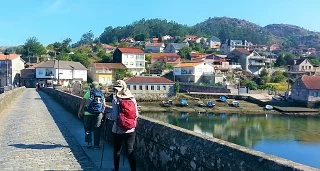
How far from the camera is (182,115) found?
73.4m

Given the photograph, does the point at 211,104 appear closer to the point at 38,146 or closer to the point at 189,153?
the point at 38,146

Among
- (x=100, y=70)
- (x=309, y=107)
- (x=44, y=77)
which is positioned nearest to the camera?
(x=309, y=107)

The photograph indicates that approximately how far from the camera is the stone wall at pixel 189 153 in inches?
172

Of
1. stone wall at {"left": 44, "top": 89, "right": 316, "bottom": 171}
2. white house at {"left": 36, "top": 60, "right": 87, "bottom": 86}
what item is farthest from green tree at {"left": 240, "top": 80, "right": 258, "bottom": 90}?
stone wall at {"left": 44, "top": 89, "right": 316, "bottom": 171}

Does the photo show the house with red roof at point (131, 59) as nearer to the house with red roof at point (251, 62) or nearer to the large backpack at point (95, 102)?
the house with red roof at point (251, 62)

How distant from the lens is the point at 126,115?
22.7 ft

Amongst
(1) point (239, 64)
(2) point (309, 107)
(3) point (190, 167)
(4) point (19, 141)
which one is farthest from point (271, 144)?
(1) point (239, 64)

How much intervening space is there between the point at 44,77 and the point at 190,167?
9424cm

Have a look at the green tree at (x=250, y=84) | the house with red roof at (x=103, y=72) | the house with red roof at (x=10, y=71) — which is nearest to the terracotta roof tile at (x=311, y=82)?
the green tree at (x=250, y=84)

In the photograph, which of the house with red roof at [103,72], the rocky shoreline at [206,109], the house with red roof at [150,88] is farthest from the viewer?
the house with red roof at [103,72]

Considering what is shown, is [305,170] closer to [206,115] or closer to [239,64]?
[206,115]

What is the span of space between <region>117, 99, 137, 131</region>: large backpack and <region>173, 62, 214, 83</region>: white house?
321 feet

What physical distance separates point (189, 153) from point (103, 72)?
3827 inches

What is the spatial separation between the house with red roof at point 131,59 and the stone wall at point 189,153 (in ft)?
359
